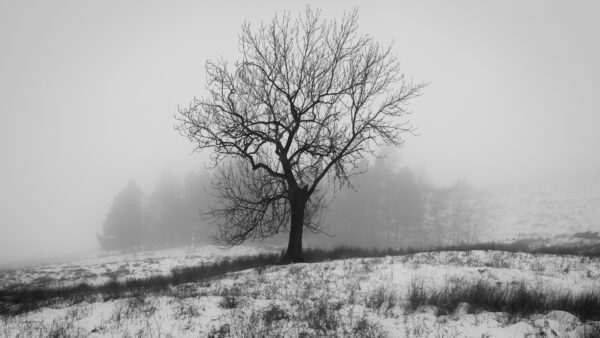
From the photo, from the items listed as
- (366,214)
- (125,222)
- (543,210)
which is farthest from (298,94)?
(125,222)

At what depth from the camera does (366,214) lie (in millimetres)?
36969

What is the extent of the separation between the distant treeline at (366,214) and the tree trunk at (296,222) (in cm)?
2012

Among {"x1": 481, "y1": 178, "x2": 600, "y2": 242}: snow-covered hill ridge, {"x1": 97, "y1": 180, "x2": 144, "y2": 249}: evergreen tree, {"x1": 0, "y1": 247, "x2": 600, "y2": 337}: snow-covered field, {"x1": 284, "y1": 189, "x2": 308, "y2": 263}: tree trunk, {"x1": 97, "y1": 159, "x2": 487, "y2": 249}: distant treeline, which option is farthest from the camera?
{"x1": 97, "y1": 180, "x2": 144, "y2": 249}: evergreen tree

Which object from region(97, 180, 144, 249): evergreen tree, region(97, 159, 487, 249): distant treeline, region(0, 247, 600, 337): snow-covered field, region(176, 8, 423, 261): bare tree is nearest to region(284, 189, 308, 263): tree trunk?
region(176, 8, 423, 261): bare tree

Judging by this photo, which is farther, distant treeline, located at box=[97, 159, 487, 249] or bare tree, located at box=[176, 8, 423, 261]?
distant treeline, located at box=[97, 159, 487, 249]

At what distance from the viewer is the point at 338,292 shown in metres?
6.82

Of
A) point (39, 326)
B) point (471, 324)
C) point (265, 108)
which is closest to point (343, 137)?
point (265, 108)

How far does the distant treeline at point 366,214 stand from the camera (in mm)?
37188

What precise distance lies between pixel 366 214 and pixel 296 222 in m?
25.8

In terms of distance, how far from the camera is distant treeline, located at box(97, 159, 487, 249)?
37.2 meters

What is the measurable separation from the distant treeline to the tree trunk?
20.1m

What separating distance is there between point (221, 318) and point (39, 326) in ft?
9.94

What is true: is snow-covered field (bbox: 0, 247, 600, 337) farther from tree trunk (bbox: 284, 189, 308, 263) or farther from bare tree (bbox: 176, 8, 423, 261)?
bare tree (bbox: 176, 8, 423, 261)

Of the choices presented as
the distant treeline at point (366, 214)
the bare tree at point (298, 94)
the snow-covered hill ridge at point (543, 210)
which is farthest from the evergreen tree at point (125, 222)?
the snow-covered hill ridge at point (543, 210)
